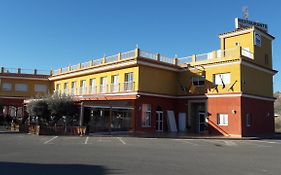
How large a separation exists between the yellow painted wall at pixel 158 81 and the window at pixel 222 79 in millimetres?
4874

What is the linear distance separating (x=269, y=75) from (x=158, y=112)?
39.9ft

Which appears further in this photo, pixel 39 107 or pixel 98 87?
pixel 98 87

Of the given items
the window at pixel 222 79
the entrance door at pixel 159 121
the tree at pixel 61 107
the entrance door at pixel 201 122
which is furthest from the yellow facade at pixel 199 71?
the tree at pixel 61 107

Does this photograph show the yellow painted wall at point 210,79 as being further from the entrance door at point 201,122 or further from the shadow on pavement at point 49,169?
the shadow on pavement at point 49,169

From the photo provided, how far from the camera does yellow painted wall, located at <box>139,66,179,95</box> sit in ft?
108

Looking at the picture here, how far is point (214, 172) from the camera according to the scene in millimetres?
10734

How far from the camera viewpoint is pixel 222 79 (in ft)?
106

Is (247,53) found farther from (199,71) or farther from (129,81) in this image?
(129,81)

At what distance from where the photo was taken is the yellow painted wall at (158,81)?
3288cm

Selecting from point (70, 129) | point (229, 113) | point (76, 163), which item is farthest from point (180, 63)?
point (76, 163)

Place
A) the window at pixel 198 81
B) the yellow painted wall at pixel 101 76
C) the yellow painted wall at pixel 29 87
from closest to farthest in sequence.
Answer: the yellow painted wall at pixel 101 76
the window at pixel 198 81
the yellow painted wall at pixel 29 87

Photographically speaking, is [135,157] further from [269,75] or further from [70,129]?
[269,75]

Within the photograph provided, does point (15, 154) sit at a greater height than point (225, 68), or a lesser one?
lesser

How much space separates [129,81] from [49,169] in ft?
76.9
